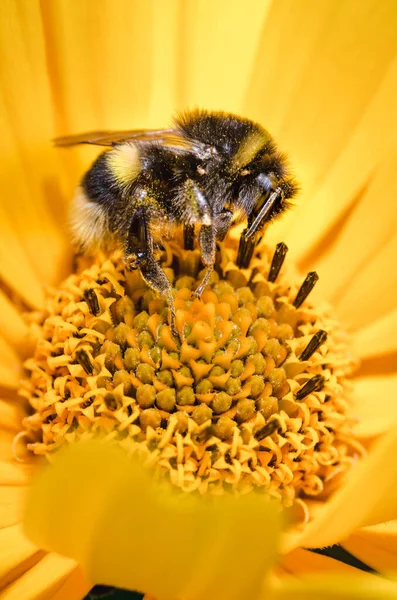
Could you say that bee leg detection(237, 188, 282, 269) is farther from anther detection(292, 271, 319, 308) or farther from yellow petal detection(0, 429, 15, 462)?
yellow petal detection(0, 429, 15, 462)

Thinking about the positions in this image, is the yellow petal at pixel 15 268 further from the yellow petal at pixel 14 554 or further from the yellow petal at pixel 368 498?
the yellow petal at pixel 368 498

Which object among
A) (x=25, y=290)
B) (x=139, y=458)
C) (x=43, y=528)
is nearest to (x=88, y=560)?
(x=43, y=528)

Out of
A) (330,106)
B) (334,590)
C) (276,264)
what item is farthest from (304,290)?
(334,590)

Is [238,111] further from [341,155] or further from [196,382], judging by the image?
[196,382]

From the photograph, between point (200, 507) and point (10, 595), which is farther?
point (10, 595)

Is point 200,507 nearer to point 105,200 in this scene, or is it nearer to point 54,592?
point 54,592
